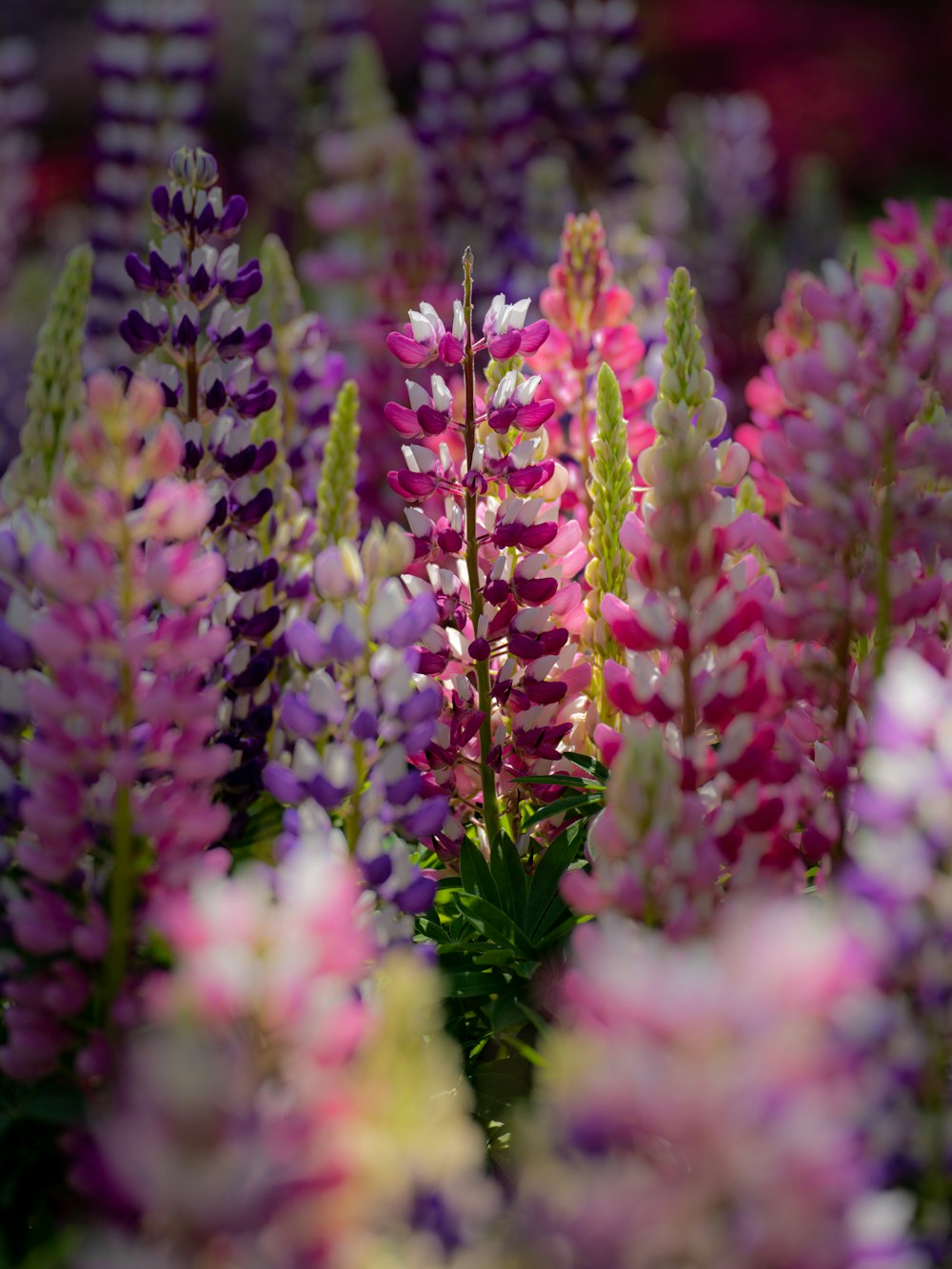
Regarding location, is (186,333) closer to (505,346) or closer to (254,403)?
(254,403)

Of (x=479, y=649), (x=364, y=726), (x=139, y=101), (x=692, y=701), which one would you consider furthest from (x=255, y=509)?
(x=139, y=101)

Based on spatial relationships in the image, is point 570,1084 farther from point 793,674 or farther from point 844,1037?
point 793,674

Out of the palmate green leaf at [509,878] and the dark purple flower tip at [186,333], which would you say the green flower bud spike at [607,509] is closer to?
the palmate green leaf at [509,878]

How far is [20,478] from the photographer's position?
1289mm

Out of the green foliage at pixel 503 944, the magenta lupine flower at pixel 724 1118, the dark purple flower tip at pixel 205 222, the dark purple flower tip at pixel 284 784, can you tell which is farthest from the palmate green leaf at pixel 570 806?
the dark purple flower tip at pixel 205 222

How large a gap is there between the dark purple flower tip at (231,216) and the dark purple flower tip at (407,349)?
23 cm

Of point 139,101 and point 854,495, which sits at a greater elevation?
point 139,101

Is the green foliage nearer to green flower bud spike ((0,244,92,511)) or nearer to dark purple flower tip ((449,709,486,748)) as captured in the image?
dark purple flower tip ((449,709,486,748))

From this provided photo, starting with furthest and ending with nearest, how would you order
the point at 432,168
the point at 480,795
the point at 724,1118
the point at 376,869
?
the point at 432,168, the point at 480,795, the point at 376,869, the point at 724,1118

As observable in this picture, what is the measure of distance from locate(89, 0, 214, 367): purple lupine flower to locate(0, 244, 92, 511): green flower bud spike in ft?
4.20

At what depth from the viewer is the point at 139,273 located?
118 centimetres

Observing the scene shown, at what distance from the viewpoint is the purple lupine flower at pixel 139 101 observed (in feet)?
8.60

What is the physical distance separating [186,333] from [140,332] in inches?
1.5

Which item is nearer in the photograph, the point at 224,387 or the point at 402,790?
the point at 402,790
